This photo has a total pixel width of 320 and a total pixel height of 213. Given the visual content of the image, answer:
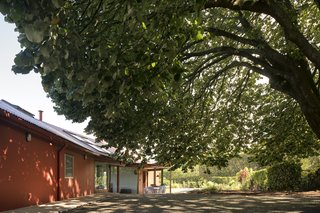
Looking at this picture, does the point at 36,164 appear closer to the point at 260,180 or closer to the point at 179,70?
the point at 179,70

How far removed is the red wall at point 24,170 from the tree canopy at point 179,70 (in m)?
2.50

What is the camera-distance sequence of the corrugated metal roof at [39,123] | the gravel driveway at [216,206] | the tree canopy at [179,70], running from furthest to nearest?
the corrugated metal roof at [39,123] < the gravel driveway at [216,206] < the tree canopy at [179,70]

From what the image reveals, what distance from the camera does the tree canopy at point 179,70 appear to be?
19.5 feet

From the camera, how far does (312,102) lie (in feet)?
40.0

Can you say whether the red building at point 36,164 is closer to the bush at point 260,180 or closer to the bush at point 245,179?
the bush at point 260,180

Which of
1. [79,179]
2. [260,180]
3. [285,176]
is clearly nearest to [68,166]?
[79,179]

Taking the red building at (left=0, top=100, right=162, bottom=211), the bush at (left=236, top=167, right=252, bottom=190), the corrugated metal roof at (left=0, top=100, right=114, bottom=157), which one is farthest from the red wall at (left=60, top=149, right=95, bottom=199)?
the bush at (left=236, top=167, right=252, bottom=190)

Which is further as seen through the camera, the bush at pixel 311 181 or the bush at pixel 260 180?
the bush at pixel 260 180

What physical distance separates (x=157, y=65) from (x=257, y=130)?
13086 mm

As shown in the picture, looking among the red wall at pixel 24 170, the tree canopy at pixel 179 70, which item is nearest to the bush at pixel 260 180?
the tree canopy at pixel 179 70

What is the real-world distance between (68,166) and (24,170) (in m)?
5.86

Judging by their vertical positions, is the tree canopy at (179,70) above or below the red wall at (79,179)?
above

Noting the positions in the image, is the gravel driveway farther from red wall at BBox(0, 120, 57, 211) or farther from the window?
the window

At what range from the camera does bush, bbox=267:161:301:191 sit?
27484 millimetres
